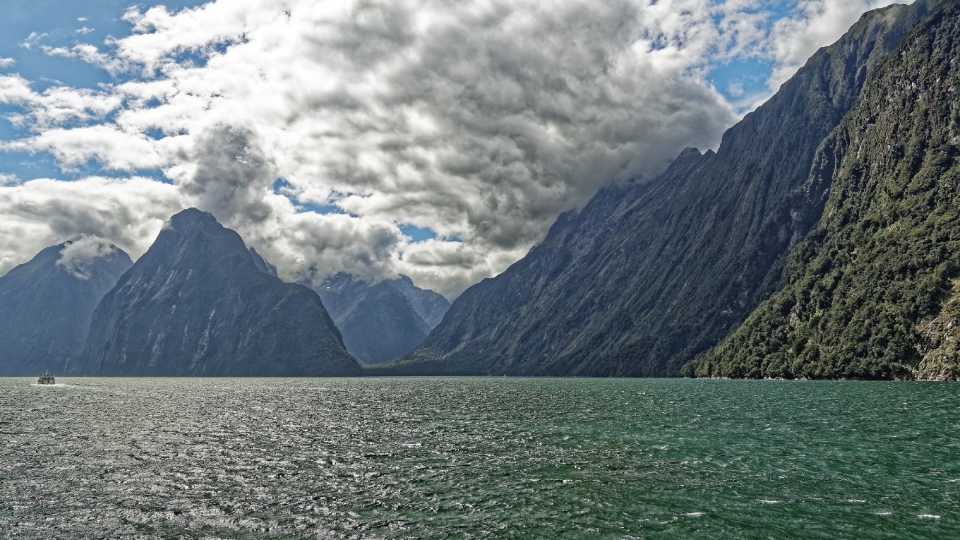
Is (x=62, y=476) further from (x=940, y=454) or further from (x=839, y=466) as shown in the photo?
(x=940, y=454)

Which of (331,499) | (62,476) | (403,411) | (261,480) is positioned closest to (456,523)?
(331,499)

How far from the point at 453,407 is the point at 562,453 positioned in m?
73.2

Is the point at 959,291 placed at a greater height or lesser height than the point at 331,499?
greater

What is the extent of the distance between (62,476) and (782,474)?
221ft

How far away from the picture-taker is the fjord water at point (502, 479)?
38.7m

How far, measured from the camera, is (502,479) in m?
52.2

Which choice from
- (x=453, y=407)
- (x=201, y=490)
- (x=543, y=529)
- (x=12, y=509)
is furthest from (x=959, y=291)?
(x=12, y=509)

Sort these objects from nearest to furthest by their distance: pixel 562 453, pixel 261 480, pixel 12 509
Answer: pixel 12 509, pixel 261 480, pixel 562 453

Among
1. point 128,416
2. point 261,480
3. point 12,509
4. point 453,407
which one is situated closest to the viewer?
point 12,509

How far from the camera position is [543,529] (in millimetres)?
37781

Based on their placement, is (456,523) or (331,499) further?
(331,499)

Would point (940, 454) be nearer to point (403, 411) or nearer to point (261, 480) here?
point (261, 480)

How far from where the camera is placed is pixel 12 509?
45.7 metres

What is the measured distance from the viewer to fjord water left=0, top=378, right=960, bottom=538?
3872 centimetres
